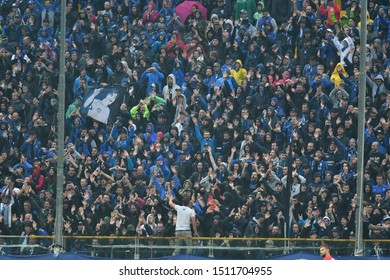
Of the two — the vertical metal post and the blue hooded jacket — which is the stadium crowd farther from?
the vertical metal post

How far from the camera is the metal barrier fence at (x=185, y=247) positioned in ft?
72.0

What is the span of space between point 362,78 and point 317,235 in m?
3.13

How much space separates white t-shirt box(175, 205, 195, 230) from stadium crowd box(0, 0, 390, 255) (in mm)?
228

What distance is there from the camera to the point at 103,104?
92.3 feet

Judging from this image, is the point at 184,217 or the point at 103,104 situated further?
the point at 103,104

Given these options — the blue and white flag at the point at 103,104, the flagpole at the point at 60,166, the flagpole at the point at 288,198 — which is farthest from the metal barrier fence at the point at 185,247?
the blue and white flag at the point at 103,104

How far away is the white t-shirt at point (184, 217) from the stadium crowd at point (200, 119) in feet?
0.75

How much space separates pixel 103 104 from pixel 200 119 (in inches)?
93.2

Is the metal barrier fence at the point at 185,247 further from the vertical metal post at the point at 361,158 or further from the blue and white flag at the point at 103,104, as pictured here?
the blue and white flag at the point at 103,104

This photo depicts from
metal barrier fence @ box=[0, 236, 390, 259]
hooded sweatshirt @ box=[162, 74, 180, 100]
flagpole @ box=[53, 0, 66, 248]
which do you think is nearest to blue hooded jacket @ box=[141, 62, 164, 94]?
hooded sweatshirt @ box=[162, 74, 180, 100]

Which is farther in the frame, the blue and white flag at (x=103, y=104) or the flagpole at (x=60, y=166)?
the blue and white flag at (x=103, y=104)

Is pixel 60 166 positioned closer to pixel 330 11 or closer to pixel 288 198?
pixel 288 198

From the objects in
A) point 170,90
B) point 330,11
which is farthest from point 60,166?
point 330,11

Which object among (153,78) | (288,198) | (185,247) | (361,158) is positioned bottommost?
(185,247)
